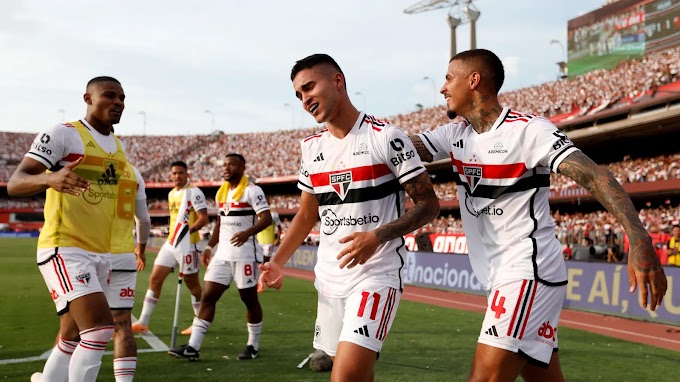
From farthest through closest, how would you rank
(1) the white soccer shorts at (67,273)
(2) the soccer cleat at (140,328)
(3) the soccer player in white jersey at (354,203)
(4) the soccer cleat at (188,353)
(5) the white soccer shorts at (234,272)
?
1. (2) the soccer cleat at (140,328)
2. (5) the white soccer shorts at (234,272)
3. (4) the soccer cleat at (188,353)
4. (1) the white soccer shorts at (67,273)
5. (3) the soccer player in white jersey at (354,203)

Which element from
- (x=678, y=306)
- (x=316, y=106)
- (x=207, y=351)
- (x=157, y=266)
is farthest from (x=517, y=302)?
(x=678, y=306)

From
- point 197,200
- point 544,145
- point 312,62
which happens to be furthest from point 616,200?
point 197,200

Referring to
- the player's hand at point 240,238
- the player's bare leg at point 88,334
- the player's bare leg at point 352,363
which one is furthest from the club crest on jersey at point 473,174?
the player's hand at point 240,238

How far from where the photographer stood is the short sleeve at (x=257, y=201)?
27.5ft

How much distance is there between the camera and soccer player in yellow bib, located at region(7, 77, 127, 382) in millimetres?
4332

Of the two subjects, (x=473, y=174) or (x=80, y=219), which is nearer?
(x=473, y=174)

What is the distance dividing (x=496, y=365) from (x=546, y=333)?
36 centimetres

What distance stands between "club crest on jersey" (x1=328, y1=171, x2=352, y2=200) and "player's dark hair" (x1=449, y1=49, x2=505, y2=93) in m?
1.01

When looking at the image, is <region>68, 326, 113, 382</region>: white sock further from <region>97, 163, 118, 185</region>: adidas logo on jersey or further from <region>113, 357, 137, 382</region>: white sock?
<region>97, 163, 118, 185</region>: adidas logo on jersey

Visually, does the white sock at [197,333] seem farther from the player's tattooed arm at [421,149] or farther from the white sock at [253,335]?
the player's tattooed arm at [421,149]

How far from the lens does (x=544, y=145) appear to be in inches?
132

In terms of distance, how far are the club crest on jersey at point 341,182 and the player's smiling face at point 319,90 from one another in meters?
0.36

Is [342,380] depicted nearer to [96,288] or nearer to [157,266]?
[96,288]

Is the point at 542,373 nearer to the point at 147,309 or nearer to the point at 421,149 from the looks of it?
the point at 421,149
